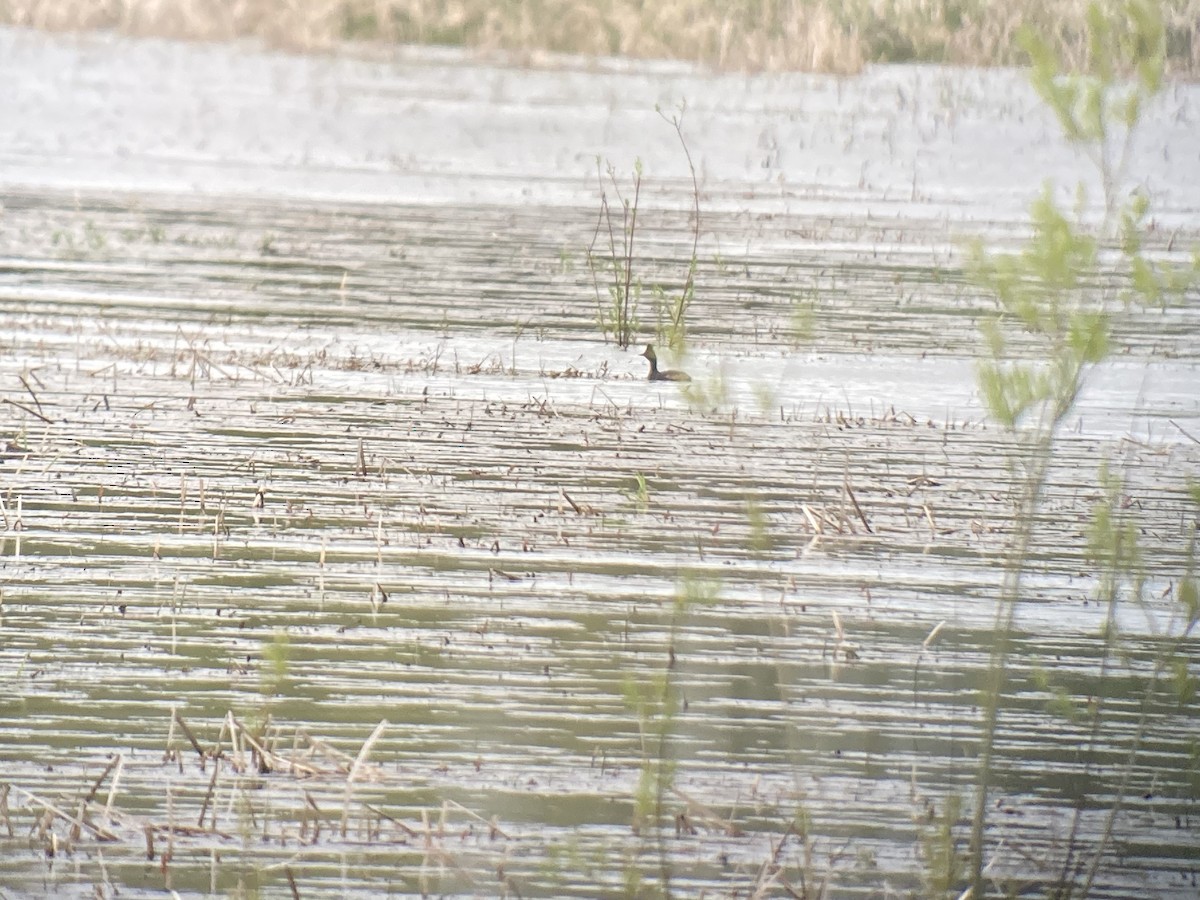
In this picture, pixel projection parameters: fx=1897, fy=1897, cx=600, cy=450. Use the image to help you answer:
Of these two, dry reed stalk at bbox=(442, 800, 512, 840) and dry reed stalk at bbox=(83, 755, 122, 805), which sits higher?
dry reed stalk at bbox=(83, 755, 122, 805)

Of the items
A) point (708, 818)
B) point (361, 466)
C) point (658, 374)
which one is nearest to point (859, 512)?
point (361, 466)

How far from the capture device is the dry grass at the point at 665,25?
17734 mm

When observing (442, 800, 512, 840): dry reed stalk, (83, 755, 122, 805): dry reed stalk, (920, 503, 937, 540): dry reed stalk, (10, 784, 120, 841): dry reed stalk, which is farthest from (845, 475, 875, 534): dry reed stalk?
(10, 784, 120, 841): dry reed stalk

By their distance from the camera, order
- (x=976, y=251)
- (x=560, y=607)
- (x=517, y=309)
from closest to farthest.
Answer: (x=976, y=251) → (x=560, y=607) → (x=517, y=309)

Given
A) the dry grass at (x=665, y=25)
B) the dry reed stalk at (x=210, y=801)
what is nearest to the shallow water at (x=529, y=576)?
the dry reed stalk at (x=210, y=801)

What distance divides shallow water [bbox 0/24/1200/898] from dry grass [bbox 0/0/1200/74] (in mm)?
7222

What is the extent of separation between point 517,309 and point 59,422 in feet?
10.4

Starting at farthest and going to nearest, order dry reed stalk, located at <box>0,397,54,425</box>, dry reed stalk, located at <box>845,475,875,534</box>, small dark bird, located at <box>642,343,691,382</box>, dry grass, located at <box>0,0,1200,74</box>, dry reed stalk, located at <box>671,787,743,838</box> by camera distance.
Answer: dry grass, located at <box>0,0,1200,74</box>, small dark bird, located at <box>642,343,691,382</box>, dry reed stalk, located at <box>0,397,54,425</box>, dry reed stalk, located at <box>845,475,875,534</box>, dry reed stalk, located at <box>671,787,743,838</box>

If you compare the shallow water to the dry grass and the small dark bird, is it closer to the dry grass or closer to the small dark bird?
the small dark bird

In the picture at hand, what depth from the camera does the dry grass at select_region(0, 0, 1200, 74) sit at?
698 inches

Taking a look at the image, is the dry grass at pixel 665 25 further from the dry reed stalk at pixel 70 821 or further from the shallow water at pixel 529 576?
the dry reed stalk at pixel 70 821

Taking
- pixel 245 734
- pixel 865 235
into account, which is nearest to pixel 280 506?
pixel 245 734

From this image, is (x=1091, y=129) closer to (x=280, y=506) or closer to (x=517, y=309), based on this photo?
(x=280, y=506)

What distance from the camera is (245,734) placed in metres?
3.19
